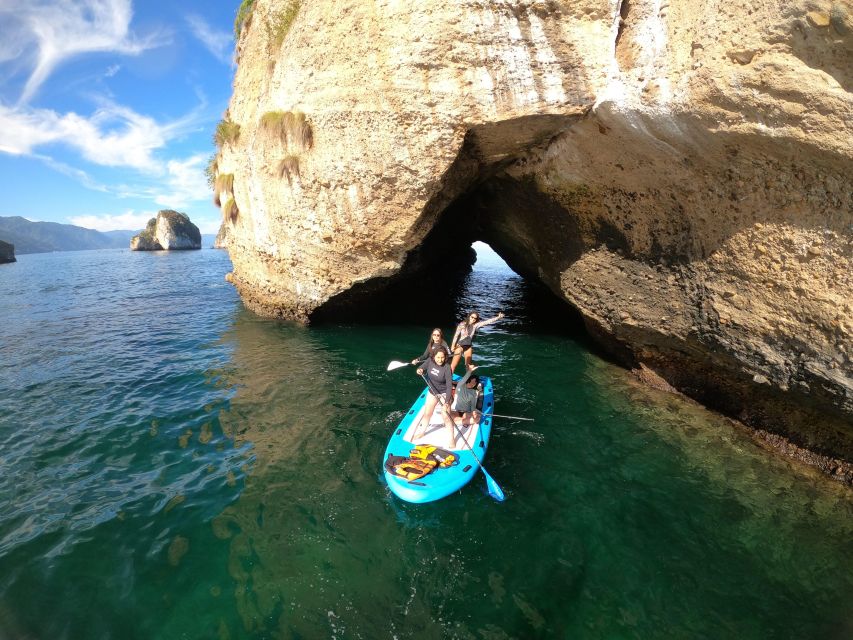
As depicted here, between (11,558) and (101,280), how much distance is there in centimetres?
3876

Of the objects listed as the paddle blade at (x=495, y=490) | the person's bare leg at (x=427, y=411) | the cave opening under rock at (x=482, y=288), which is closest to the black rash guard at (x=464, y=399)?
the person's bare leg at (x=427, y=411)

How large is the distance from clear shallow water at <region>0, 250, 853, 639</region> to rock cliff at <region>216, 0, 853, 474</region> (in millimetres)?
2313

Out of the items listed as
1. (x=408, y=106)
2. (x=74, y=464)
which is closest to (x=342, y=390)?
(x=74, y=464)

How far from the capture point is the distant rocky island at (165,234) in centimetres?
10062

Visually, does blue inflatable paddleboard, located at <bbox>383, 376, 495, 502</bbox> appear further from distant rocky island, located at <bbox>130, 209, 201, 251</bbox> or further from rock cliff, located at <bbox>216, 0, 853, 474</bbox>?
distant rocky island, located at <bbox>130, 209, 201, 251</bbox>

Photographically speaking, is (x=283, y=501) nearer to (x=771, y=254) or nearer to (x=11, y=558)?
(x=11, y=558)

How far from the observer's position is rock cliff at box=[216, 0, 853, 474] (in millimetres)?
6766

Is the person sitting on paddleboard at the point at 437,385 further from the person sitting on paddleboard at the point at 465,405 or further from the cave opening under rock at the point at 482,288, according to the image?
the cave opening under rock at the point at 482,288

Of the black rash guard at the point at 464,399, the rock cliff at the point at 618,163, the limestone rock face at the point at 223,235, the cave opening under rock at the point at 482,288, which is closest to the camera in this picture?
the rock cliff at the point at 618,163

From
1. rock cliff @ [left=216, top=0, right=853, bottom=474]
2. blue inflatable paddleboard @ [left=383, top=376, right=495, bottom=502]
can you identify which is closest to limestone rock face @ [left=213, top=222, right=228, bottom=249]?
rock cliff @ [left=216, top=0, right=853, bottom=474]

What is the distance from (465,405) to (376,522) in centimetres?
297

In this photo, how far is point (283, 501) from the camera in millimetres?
7215

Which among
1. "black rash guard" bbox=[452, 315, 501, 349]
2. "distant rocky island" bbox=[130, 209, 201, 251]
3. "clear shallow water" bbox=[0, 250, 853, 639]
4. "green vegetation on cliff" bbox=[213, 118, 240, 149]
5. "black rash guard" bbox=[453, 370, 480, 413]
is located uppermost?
"green vegetation on cliff" bbox=[213, 118, 240, 149]

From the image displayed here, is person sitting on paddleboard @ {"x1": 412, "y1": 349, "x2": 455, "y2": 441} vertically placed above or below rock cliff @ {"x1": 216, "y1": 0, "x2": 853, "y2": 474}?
below
